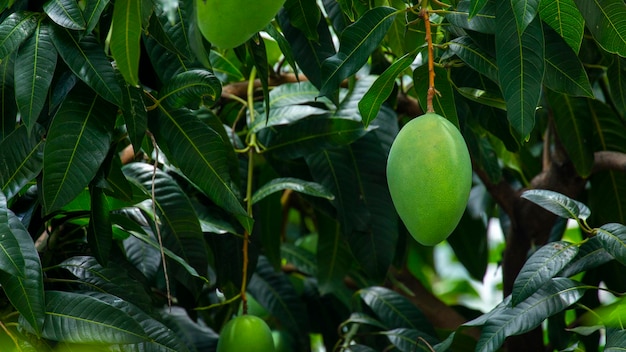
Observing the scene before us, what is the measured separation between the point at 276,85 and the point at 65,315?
0.81m

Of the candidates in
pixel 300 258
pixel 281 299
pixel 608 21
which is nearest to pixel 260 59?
pixel 608 21

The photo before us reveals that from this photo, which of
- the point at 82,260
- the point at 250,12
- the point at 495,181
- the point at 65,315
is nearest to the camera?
the point at 250,12

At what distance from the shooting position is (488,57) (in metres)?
0.96

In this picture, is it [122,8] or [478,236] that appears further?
[478,236]

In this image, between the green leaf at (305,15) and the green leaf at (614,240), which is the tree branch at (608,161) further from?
the green leaf at (305,15)

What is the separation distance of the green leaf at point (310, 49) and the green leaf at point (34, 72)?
34 cm

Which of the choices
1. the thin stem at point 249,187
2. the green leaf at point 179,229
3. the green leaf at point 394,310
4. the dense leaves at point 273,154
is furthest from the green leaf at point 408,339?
the green leaf at point 179,229

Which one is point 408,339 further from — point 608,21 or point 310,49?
point 608,21

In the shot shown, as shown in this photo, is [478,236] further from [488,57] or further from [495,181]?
[488,57]

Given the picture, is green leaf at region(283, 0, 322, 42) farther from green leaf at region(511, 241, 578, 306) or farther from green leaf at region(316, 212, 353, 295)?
green leaf at region(316, 212, 353, 295)

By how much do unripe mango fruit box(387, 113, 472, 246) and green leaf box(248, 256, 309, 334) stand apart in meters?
0.93

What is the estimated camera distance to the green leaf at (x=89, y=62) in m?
0.93

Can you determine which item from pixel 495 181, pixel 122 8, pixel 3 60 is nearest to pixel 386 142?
pixel 495 181

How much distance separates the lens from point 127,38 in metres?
0.76
